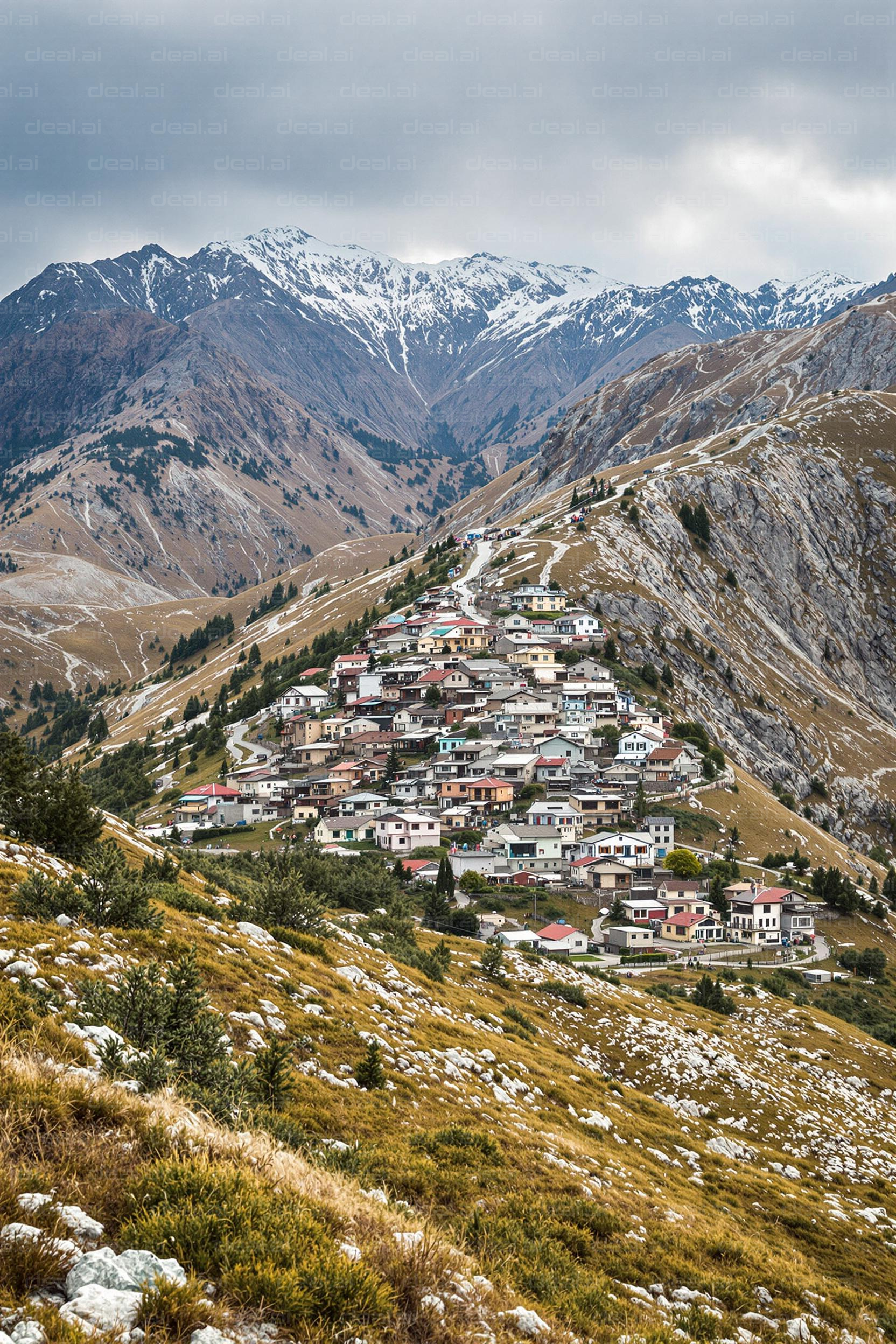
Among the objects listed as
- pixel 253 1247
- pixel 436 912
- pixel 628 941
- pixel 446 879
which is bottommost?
pixel 628 941

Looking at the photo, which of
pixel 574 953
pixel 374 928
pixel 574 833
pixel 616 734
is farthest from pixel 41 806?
pixel 616 734

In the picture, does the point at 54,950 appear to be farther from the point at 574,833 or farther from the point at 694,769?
the point at 694,769

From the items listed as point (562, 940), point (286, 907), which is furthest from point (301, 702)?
point (286, 907)

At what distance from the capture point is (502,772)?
10631 centimetres

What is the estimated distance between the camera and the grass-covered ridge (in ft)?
23.1

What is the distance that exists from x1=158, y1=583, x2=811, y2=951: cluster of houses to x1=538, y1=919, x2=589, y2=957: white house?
393 mm

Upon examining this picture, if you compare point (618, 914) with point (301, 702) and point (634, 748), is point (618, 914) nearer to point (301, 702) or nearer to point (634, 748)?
point (634, 748)

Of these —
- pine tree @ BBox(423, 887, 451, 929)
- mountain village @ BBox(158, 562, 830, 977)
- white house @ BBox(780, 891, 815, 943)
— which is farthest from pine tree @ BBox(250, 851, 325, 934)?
white house @ BBox(780, 891, 815, 943)

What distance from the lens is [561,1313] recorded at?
356 inches

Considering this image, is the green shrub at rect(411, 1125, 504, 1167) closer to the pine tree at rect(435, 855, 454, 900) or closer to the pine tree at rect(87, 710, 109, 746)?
the pine tree at rect(435, 855, 454, 900)

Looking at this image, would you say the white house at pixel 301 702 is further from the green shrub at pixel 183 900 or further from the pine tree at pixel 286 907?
the green shrub at pixel 183 900

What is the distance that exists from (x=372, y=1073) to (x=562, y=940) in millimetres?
56761

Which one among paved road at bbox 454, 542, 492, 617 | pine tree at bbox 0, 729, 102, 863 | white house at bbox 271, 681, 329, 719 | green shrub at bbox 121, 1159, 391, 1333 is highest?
paved road at bbox 454, 542, 492, 617

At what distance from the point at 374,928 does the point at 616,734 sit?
78.9m
